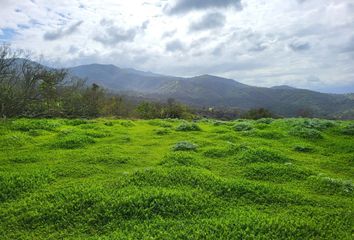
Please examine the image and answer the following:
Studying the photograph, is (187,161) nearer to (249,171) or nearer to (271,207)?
(249,171)

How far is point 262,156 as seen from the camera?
1638 centimetres

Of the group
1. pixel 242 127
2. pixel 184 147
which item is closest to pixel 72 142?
pixel 184 147

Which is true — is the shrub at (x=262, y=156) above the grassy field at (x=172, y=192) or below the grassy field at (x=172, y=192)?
above

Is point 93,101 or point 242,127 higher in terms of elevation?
point 93,101

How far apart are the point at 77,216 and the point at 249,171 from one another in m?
7.49

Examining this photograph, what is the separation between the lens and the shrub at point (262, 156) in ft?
52.5

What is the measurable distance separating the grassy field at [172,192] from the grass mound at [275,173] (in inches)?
1.6

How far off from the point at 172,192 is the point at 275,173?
5.36 m

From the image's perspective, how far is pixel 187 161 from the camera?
50.6ft

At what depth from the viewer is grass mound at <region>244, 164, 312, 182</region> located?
1380 centimetres

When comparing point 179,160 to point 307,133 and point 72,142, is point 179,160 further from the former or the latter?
point 307,133

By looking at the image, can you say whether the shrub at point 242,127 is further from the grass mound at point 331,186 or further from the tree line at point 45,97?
the tree line at point 45,97

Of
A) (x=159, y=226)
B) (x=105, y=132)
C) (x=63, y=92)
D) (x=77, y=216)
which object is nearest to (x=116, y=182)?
(x=77, y=216)

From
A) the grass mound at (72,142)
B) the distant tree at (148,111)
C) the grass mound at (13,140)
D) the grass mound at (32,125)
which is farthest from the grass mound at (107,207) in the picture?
the distant tree at (148,111)
